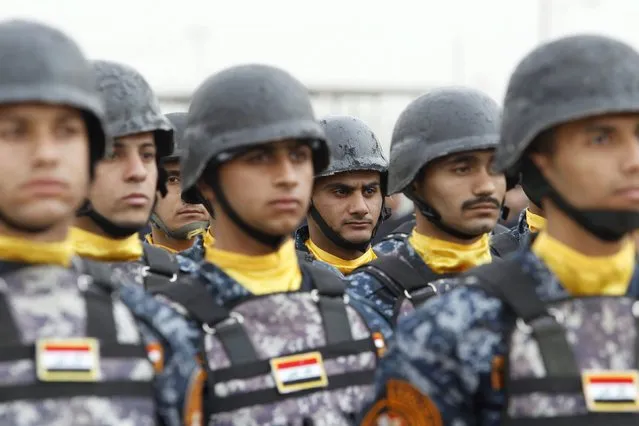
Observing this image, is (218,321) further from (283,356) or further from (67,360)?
(67,360)

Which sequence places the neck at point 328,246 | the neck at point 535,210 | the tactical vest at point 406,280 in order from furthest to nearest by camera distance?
the neck at point 535,210 → the neck at point 328,246 → the tactical vest at point 406,280

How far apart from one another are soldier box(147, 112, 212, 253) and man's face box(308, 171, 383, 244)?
820 millimetres

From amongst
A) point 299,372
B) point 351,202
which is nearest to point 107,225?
point 299,372

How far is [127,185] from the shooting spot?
668 cm

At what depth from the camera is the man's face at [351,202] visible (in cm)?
866

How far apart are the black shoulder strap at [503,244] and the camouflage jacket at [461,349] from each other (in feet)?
13.4

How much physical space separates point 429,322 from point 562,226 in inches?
24.5

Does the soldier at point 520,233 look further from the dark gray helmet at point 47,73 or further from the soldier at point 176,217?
the dark gray helmet at point 47,73

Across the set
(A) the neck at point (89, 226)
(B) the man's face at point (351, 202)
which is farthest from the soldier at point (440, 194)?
(A) the neck at point (89, 226)

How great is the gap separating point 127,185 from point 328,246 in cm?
258

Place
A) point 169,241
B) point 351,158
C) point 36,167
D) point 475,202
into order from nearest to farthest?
point 36,167 → point 475,202 → point 351,158 → point 169,241

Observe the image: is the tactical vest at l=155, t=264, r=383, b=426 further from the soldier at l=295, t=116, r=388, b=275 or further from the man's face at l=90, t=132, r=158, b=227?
the soldier at l=295, t=116, r=388, b=275

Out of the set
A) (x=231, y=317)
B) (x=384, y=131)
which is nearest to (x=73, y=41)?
(x=231, y=317)

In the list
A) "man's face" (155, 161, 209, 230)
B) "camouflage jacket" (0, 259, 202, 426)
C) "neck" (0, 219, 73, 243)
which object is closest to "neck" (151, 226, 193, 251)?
"man's face" (155, 161, 209, 230)
